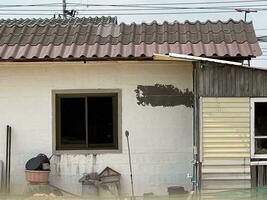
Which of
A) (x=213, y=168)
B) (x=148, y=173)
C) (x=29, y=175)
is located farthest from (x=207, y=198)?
(x=29, y=175)

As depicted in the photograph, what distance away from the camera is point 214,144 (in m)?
9.82

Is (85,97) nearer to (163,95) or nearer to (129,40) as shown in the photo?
(129,40)

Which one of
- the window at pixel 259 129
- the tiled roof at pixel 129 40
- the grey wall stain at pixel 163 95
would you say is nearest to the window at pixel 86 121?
the grey wall stain at pixel 163 95

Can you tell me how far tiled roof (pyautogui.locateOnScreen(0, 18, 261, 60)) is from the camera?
10.2 meters

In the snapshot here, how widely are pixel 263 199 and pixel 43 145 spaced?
4.28 meters

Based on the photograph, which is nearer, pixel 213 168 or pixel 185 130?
pixel 213 168

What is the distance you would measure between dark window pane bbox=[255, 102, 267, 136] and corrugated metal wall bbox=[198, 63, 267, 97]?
12.6 inches

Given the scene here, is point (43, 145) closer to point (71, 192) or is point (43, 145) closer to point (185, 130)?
point (71, 192)

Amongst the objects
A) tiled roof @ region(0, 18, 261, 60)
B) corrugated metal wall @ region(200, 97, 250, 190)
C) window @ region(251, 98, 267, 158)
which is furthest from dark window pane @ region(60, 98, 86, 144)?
window @ region(251, 98, 267, 158)

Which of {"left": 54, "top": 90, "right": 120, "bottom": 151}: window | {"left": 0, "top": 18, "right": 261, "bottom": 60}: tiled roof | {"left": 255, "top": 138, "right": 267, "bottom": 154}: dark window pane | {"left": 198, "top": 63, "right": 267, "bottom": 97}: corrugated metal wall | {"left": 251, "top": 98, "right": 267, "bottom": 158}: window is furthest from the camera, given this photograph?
{"left": 54, "top": 90, "right": 120, "bottom": 151}: window

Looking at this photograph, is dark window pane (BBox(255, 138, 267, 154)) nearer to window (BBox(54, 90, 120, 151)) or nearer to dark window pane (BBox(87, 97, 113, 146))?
window (BBox(54, 90, 120, 151))

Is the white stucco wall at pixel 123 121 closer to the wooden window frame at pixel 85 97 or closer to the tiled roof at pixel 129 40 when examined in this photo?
the wooden window frame at pixel 85 97

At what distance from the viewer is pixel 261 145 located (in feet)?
33.3

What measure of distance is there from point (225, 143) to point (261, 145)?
75 cm
